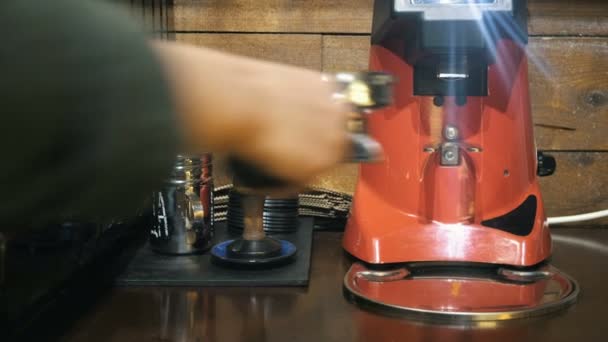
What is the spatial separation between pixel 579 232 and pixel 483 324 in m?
0.48

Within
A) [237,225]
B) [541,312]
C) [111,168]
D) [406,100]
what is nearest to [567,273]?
[541,312]

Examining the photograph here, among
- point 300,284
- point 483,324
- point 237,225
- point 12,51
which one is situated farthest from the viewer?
point 237,225

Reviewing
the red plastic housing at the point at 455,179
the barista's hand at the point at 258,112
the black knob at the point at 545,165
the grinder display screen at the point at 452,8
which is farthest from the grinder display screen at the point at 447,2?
the barista's hand at the point at 258,112

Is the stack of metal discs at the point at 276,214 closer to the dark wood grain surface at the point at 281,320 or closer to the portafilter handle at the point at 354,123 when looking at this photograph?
the dark wood grain surface at the point at 281,320

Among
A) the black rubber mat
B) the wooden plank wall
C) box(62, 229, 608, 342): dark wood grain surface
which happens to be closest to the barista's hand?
box(62, 229, 608, 342): dark wood grain surface

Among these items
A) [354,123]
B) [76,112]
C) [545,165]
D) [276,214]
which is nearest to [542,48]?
[545,165]

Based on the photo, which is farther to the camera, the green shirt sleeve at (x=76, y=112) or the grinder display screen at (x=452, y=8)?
the grinder display screen at (x=452, y=8)

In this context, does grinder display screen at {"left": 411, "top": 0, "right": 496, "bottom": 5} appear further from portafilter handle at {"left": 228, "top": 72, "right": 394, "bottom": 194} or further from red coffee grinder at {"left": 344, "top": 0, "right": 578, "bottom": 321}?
portafilter handle at {"left": 228, "top": 72, "right": 394, "bottom": 194}

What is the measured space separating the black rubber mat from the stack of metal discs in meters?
0.10

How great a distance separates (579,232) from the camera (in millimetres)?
1029

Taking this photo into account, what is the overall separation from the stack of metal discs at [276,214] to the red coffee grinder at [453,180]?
0.14m

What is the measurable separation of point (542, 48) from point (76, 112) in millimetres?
941

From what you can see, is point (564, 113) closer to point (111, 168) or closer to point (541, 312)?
point (541, 312)

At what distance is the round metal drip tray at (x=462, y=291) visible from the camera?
0.64 meters
